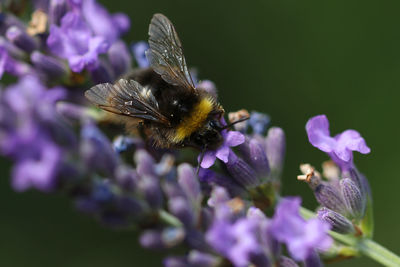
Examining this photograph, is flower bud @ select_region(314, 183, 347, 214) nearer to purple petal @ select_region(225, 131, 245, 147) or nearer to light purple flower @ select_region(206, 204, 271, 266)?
purple petal @ select_region(225, 131, 245, 147)

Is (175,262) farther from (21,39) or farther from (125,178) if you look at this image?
(21,39)

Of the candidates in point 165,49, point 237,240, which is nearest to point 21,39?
point 165,49

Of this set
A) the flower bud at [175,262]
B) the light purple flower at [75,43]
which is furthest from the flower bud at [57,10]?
the flower bud at [175,262]

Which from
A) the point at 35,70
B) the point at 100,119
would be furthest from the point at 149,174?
the point at 35,70

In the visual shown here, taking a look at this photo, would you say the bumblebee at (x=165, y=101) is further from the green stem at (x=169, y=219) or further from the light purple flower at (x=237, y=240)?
the light purple flower at (x=237, y=240)

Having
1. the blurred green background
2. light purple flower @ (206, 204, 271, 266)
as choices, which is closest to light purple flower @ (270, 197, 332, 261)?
light purple flower @ (206, 204, 271, 266)

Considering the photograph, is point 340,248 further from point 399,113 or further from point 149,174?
point 399,113
